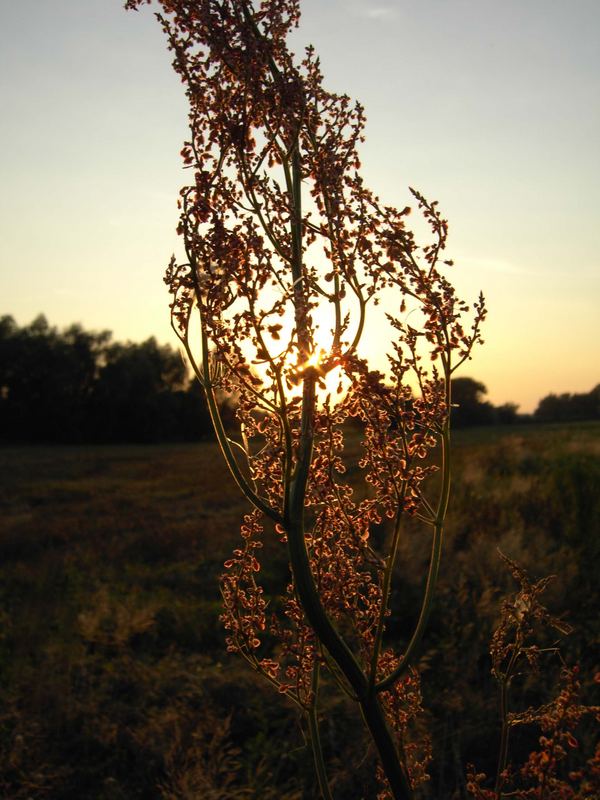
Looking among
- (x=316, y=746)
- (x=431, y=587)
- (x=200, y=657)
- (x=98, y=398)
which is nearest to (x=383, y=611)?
(x=431, y=587)

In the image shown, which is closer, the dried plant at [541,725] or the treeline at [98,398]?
the dried plant at [541,725]

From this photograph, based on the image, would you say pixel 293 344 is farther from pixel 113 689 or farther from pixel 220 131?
pixel 113 689

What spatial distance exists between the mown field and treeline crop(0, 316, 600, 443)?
54176 mm

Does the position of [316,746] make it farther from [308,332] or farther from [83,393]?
[83,393]

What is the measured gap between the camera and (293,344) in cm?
174

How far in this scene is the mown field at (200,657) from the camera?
5.89 meters

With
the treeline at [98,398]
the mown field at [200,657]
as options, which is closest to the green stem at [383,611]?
the mown field at [200,657]

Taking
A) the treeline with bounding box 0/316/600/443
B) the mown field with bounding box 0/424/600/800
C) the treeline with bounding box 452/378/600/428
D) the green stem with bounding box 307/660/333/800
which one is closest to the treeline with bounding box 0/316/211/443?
the treeline with bounding box 0/316/600/443

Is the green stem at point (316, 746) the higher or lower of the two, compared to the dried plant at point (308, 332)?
lower

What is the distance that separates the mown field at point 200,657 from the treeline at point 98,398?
178ft

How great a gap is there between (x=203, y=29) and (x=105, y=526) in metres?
17.4

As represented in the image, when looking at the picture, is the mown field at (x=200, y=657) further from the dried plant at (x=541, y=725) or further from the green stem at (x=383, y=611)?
the green stem at (x=383, y=611)

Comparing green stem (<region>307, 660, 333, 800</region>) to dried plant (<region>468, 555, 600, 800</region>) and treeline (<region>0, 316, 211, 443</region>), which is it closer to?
dried plant (<region>468, 555, 600, 800</region>)

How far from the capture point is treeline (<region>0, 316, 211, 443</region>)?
69.2m
